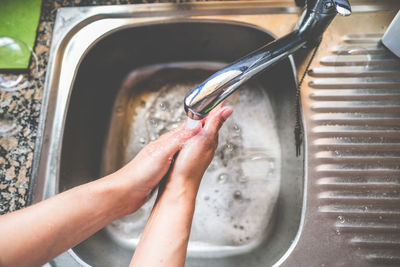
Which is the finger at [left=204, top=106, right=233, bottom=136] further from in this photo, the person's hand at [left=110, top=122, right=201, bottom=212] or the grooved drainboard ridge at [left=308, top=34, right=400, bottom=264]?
the grooved drainboard ridge at [left=308, top=34, right=400, bottom=264]

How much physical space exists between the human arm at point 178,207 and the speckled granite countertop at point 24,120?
12.1 inches

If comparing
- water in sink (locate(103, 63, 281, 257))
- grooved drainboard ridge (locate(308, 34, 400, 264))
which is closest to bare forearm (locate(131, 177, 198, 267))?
water in sink (locate(103, 63, 281, 257))

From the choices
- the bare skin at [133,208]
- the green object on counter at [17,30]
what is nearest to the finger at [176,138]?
the bare skin at [133,208]

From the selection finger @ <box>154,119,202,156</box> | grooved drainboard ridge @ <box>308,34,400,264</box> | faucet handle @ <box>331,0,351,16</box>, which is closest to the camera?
faucet handle @ <box>331,0,351,16</box>

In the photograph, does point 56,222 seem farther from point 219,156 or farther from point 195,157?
point 219,156

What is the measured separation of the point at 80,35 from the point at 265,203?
0.65 meters

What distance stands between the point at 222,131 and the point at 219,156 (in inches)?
2.9

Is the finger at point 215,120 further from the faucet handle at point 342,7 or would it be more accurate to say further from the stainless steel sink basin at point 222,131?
the faucet handle at point 342,7

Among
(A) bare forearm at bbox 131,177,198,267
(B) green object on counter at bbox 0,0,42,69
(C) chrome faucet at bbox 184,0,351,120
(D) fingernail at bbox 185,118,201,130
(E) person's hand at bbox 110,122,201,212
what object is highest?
(B) green object on counter at bbox 0,0,42,69

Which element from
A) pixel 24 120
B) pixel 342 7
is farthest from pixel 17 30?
pixel 342 7

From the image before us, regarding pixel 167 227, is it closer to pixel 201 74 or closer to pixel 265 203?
pixel 265 203

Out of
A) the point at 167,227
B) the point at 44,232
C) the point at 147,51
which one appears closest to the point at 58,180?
the point at 44,232

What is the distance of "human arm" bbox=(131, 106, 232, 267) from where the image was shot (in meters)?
0.52

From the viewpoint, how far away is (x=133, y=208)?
25.4 inches
